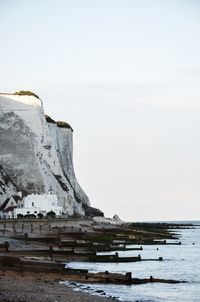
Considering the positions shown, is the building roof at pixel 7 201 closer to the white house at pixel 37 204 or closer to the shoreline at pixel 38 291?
the white house at pixel 37 204

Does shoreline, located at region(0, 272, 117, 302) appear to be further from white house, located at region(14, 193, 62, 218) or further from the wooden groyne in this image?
white house, located at region(14, 193, 62, 218)

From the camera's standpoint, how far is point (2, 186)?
247 ft

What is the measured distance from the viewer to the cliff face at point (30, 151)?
8594cm

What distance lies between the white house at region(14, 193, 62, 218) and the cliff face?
3664 millimetres

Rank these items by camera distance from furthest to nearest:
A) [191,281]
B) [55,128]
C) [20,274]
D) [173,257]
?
[55,128] < [173,257] < [191,281] < [20,274]

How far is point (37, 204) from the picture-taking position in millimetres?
79938

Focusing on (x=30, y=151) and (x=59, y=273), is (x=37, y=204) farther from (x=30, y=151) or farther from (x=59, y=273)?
(x=59, y=273)

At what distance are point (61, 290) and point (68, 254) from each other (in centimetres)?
1216

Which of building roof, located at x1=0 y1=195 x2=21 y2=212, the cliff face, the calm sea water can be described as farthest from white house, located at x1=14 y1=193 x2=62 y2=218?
the calm sea water

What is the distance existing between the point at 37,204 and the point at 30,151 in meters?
9.92

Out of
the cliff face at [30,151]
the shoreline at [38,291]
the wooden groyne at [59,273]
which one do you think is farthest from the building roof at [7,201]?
the shoreline at [38,291]

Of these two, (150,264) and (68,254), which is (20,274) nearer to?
(68,254)

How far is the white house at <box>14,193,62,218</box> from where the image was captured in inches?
3063

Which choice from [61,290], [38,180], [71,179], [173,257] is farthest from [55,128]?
[61,290]
